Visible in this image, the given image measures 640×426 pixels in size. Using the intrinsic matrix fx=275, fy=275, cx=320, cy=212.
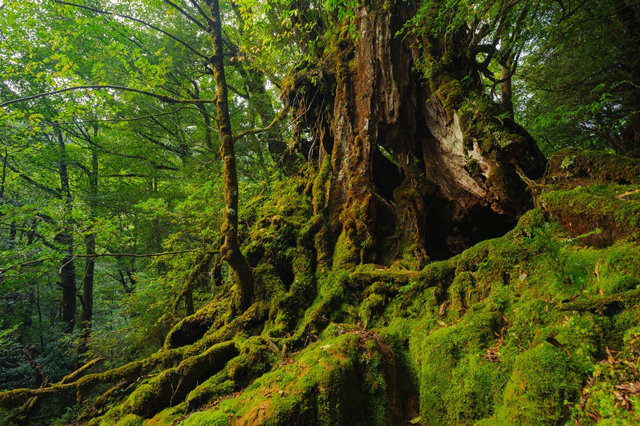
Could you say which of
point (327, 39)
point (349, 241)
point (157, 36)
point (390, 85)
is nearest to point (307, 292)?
point (349, 241)

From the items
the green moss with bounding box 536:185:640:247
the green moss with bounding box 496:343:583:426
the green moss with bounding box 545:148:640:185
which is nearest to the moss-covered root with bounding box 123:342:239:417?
the green moss with bounding box 496:343:583:426

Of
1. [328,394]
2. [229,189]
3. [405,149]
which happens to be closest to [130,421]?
[328,394]

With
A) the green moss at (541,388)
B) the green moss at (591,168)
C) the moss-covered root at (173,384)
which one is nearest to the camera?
the green moss at (541,388)

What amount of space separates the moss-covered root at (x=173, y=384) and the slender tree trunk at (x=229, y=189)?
1274mm

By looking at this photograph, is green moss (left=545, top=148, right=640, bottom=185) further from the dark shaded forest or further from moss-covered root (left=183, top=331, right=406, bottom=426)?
moss-covered root (left=183, top=331, right=406, bottom=426)

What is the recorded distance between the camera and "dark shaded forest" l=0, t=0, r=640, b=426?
249 cm

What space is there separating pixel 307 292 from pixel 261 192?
4.61m

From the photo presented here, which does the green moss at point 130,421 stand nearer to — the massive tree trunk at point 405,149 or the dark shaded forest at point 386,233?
the dark shaded forest at point 386,233

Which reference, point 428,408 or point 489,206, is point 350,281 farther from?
point 489,206

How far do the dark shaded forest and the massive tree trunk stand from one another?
49 millimetres

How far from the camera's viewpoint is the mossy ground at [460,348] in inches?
74.1

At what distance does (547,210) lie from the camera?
3.46 metres

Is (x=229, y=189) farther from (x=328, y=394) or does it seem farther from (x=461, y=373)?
(x=461, y=373)

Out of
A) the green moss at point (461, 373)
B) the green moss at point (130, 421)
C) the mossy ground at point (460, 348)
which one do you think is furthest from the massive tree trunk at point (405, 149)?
the green moss at point (130, 421)
